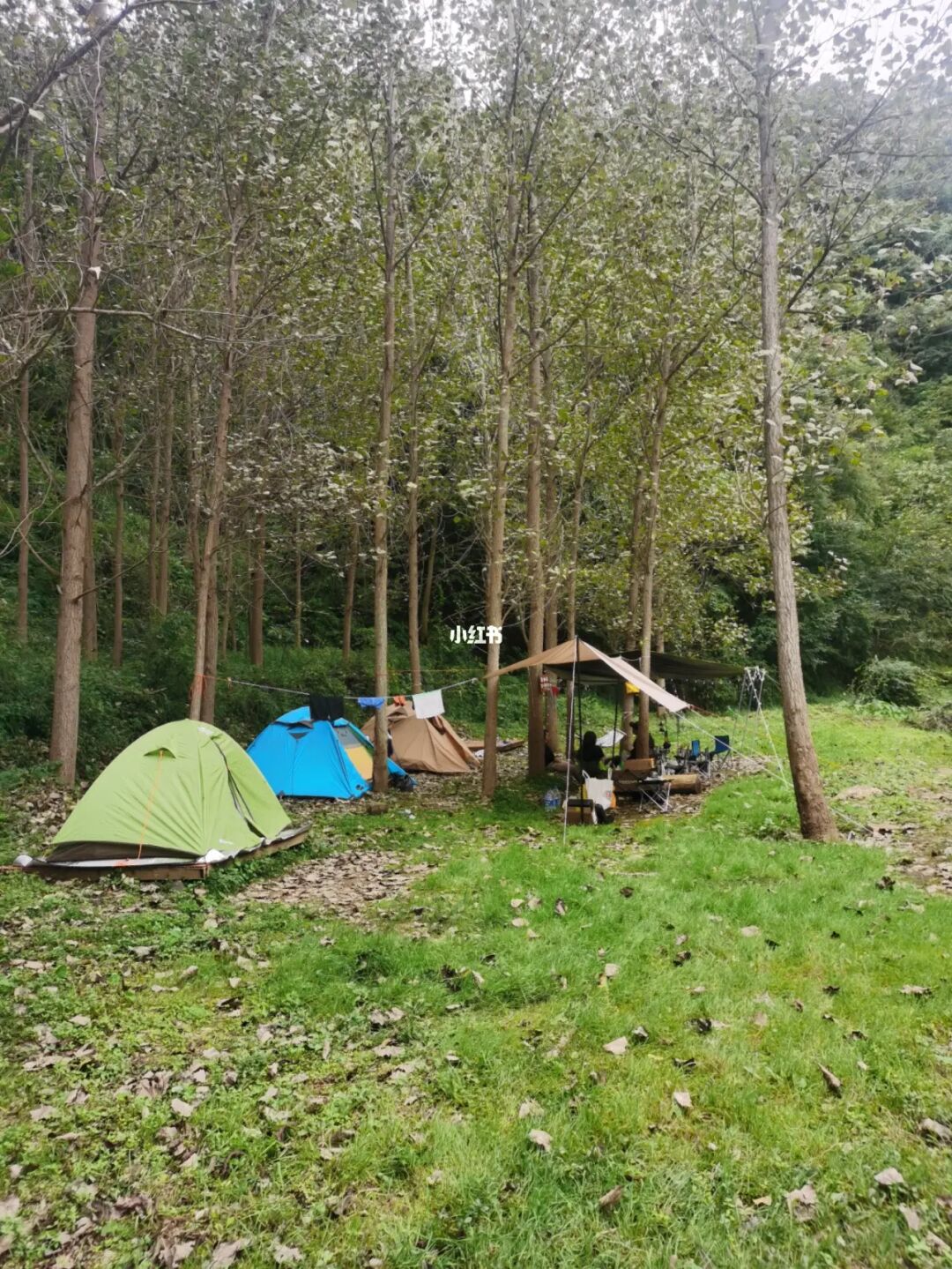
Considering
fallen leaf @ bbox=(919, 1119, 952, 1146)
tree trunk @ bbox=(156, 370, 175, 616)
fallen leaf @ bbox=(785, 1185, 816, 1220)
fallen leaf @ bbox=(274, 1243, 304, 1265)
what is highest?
tree trunk @ bbox=(156, 370, 175, 616)

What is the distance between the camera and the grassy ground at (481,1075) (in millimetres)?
3229

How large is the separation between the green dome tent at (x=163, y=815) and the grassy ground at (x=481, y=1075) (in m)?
0.46

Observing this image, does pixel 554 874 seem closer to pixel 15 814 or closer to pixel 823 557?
pixel 15 814

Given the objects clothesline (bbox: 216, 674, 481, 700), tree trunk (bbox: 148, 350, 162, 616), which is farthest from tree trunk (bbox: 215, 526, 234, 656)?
clothesline (bbox: 216, 674, 481, 700)

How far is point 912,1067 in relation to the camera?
13.6ft

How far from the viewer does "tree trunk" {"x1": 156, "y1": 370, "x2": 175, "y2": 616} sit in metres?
→ 15.0

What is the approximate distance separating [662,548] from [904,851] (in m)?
11.5

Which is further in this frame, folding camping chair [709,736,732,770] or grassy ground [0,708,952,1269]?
folding camping chair [709,736,732,770]

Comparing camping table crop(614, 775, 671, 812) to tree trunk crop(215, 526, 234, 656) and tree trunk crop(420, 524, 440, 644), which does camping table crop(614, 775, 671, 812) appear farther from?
tree trunk crop(420, 524, 440, 644)

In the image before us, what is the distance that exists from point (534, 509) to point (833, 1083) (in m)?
10.5

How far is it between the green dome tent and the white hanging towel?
14.7 ft

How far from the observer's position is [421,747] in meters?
16.1

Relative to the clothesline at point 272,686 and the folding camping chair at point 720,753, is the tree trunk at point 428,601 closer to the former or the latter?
the clothesline at point 272,686

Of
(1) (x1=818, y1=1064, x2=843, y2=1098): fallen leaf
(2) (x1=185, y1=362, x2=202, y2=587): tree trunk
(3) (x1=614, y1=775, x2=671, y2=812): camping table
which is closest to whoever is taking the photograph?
(1) (x1=818, y1=1064, x2=843, y2=1098): fallen leaf
